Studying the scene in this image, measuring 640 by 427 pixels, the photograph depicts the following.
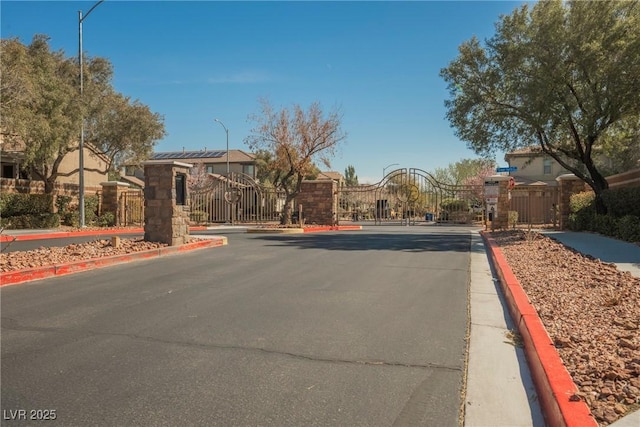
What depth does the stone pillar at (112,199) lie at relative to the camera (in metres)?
25.5

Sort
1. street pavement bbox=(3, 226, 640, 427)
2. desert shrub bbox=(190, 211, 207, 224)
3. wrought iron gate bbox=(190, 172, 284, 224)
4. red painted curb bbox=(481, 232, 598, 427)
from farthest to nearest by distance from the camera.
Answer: desert shrub bbox=(190, 211, 207, 224) → wrought iron gate bbox=(190, 172, 284, 224) → street pavement bbox=(3, 226, 640, 427) → red painted curb bbox=(481, 232, 598, 427)

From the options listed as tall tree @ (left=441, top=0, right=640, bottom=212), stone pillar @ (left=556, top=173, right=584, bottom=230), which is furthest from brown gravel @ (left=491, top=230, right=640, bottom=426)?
stone pillar @ (left=556, top=173, right=584, bottom=230)

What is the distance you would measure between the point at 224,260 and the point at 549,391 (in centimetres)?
816

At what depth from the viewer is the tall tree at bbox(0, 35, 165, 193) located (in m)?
16.7

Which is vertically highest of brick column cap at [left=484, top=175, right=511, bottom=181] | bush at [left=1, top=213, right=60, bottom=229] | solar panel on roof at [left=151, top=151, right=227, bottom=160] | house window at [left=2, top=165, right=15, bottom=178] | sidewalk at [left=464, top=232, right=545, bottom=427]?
solar panel on roof at [left=151, top=151, right=227, bottom=160]

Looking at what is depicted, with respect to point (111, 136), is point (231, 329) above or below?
below

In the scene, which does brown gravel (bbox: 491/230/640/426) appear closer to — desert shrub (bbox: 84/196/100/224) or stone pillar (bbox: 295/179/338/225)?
stone pillar (bbox: 295/179/338/225)

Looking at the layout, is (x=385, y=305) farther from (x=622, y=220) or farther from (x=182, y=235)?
(x=622, y=220)

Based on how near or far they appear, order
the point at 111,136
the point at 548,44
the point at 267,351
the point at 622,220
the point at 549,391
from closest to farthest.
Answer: the point at 549,391 < the point at 267,351 < the point at 622,220 < the point at 548,44 < the point at 111,136

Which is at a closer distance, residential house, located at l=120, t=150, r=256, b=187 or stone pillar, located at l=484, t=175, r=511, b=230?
stone pillar, located at l=484, t=175, r=511, b=230

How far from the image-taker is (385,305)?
6.28 metres

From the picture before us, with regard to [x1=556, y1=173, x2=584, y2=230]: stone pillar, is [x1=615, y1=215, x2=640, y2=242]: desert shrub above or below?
below

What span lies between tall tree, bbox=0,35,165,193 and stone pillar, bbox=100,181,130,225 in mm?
2546

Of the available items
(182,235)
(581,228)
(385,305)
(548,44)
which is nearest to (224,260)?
(182,235)
